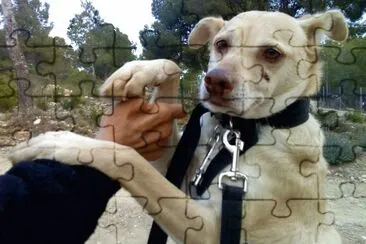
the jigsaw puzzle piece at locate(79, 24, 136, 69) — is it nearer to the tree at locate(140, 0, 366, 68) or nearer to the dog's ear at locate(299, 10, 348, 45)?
the tree at locate(140, 0, 366, 68)

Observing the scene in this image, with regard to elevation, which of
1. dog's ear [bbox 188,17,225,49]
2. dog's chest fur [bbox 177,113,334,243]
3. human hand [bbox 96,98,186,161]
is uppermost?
dog's ear [bbox 188,17,225,49]

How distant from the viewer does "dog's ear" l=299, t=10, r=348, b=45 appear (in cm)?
244

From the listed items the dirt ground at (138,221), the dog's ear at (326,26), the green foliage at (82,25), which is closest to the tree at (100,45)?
the green foliage at (82,25)

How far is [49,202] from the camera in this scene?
1.29 metres

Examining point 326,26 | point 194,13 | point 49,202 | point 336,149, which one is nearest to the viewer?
point 49,202

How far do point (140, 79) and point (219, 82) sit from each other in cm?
36

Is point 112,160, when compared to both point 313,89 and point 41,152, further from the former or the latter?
point 313,89

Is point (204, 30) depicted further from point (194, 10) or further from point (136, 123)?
point (194, 10)

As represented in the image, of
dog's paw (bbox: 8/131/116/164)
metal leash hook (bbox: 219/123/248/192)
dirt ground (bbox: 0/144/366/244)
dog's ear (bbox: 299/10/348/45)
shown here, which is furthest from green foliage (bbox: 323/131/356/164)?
dog's paw (bbox: 8/131/116/164)

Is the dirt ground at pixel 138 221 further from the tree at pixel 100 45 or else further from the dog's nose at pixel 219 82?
the dog's nose at pixel 219 82

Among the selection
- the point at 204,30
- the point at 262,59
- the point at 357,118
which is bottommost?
the point at 357,118

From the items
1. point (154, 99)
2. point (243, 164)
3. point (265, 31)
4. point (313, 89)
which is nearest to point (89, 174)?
point (154, 99)

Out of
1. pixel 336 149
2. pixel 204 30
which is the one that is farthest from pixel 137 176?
pixel 336 149

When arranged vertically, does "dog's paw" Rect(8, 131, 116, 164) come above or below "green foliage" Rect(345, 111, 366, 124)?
above
